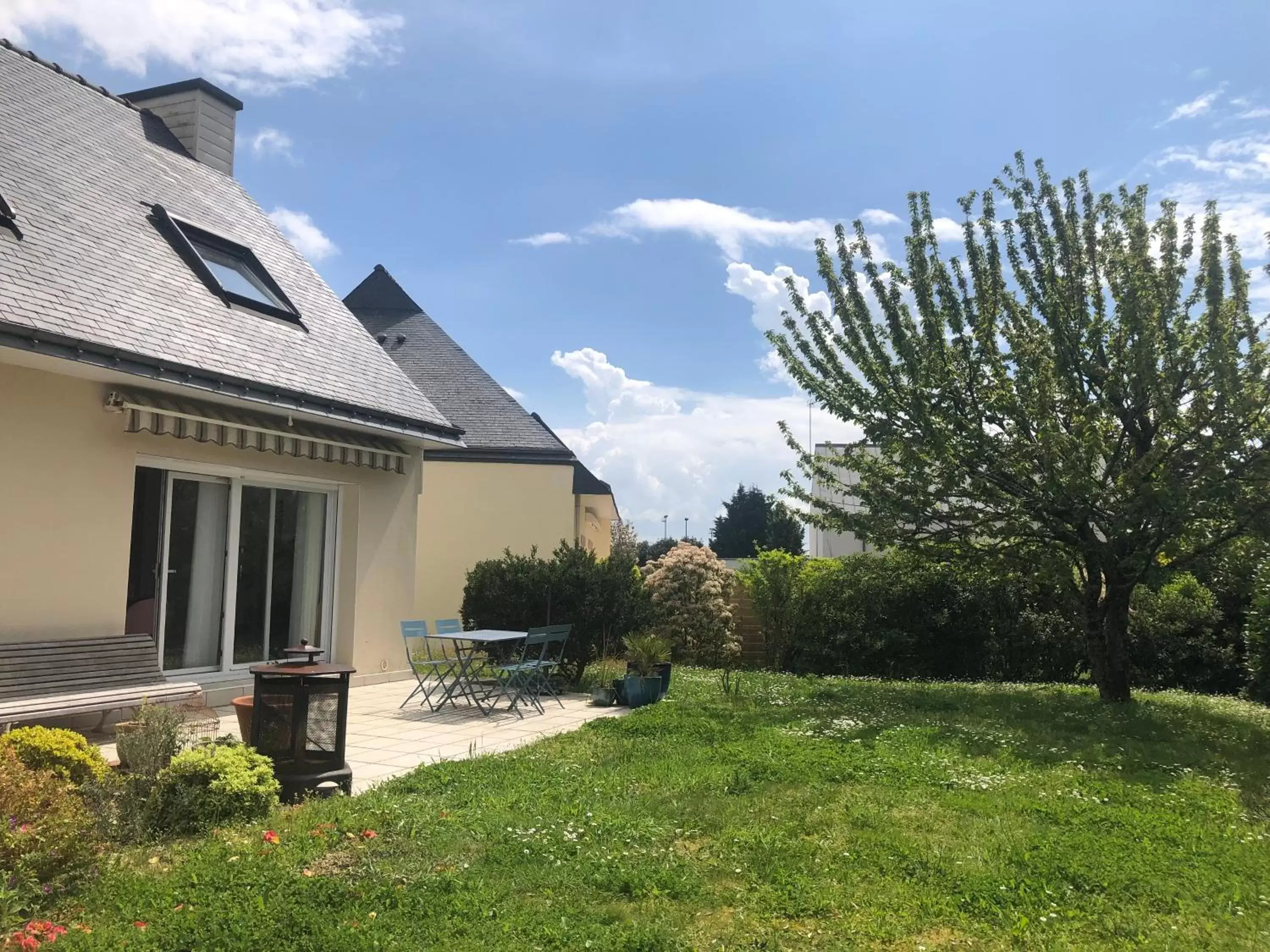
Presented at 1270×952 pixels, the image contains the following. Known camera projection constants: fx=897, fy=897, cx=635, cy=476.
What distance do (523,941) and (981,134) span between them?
11736 millimetres

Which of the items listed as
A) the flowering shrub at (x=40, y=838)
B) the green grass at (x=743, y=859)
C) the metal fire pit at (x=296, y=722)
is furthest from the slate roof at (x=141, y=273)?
the green grass at (x=743, y=859)

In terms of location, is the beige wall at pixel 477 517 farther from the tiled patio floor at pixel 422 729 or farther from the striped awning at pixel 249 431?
the tiled patio floor at pixel 422 729

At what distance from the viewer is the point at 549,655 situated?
42.9ft

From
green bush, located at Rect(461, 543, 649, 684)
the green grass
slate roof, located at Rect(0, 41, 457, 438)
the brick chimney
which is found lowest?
the green grass

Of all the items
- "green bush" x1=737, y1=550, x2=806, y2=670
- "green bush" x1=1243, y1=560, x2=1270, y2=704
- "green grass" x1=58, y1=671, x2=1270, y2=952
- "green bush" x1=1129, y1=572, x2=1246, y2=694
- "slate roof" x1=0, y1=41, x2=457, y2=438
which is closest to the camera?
"green grass" x1=58, y1=671, x2=1270, y2=952

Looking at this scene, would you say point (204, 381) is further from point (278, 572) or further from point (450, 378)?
point (450, 378)

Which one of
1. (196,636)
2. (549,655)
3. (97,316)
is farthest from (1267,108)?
(196,636)

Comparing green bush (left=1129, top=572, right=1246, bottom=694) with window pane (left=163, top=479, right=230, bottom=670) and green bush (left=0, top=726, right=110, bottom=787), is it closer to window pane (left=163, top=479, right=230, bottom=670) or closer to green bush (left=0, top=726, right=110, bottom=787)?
window pane (left=163, top=479, right=230, bottom=670)

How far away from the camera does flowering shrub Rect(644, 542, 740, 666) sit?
55.2 ft

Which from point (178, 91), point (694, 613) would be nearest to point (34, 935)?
point (694, 613)

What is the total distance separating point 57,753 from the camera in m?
5.71

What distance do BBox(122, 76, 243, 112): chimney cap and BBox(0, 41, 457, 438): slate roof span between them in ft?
1.93

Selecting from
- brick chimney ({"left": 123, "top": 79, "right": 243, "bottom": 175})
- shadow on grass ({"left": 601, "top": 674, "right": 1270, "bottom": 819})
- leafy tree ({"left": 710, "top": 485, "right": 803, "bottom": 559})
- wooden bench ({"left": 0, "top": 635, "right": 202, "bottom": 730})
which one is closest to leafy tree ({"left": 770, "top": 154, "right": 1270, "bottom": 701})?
shadow on grass ({"left": 601, "top": 674, "right": 1270, "bottom": 819})

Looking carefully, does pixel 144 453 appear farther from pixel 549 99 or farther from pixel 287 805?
pixel 549 99
